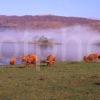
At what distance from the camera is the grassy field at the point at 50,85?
62.1ft

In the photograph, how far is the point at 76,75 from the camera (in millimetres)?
25562

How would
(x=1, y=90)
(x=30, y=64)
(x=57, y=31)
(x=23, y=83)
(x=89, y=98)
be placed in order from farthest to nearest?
(x=57, y=31) < (x=30, y=64) < (x=23, y=83) < (x=1, y=90) < (x=89, y=98)

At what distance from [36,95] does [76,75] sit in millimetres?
6724

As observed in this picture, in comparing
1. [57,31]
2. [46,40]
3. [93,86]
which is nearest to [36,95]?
[93,86]

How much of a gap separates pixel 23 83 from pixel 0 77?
10.6 feet

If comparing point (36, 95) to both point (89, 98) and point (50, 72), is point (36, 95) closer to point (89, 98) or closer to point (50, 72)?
point (89, 98)

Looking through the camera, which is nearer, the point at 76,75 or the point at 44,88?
the point at 44,88

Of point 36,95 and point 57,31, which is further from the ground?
point 57,31

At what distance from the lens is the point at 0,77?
1000 inches

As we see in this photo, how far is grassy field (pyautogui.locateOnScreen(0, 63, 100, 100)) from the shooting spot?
18920 mm

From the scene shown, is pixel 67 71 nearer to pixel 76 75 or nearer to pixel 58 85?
pixel 76 75

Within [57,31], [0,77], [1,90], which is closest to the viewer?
[1,90]

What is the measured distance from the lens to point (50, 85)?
859 inches

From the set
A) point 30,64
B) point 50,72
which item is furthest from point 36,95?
point 30,64
